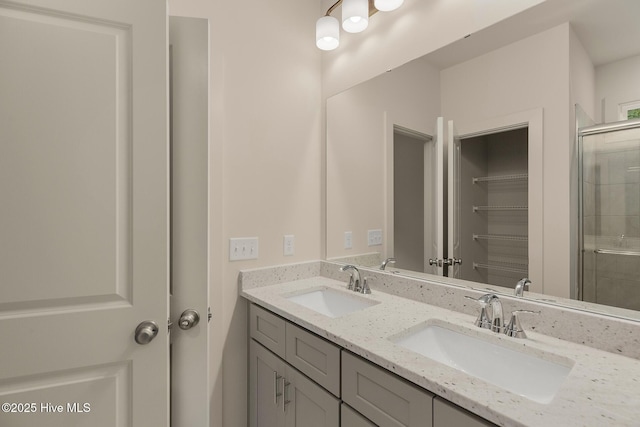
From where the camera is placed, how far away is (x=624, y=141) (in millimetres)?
972

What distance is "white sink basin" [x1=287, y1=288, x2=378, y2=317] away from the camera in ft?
5.05

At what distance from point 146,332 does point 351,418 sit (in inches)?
27.6

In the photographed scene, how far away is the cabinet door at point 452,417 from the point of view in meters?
0.70

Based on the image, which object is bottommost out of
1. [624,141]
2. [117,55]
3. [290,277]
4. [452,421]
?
[452,421]

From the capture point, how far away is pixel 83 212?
97cm

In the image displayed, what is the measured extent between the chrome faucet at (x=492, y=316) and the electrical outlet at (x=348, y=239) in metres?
0.86

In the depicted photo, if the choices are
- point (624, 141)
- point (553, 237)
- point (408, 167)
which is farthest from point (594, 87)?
point (408, 167)

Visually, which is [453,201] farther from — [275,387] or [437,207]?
[275,387]

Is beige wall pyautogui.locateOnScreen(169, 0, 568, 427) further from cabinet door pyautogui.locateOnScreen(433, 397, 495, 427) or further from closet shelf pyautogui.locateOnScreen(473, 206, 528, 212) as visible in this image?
cabinet door pyautogui.locateOnScreen(433, 397, 495, 427)

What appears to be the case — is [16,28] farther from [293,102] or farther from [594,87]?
[594,87]

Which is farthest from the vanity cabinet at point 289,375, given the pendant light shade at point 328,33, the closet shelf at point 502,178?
the pendant light shade at point 328,33

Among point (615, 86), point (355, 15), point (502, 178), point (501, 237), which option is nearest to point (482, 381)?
point (501, 237)

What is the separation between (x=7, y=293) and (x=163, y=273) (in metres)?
0.40

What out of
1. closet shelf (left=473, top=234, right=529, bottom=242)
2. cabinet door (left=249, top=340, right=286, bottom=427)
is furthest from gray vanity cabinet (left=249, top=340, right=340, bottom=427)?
closet shelf (left=473, top=234, right=529, bottom=242)
